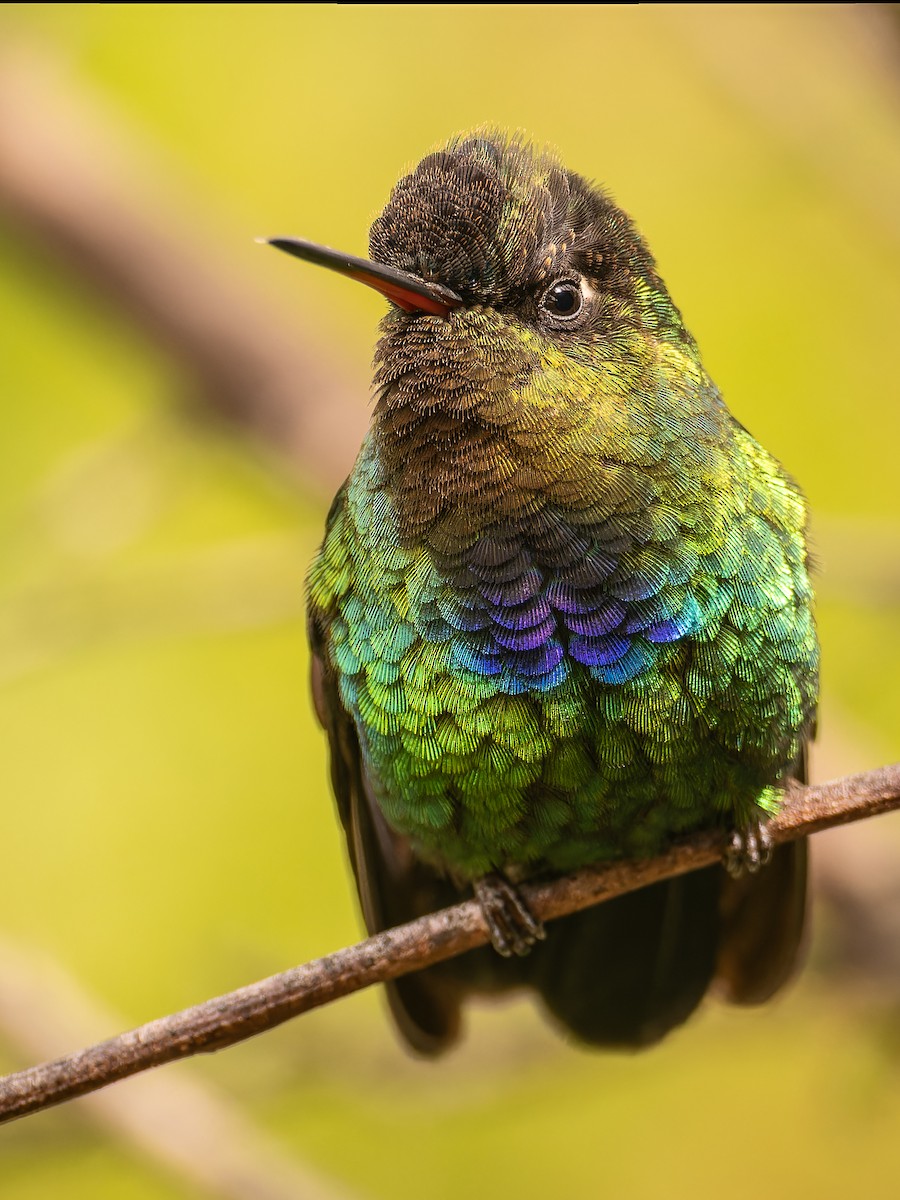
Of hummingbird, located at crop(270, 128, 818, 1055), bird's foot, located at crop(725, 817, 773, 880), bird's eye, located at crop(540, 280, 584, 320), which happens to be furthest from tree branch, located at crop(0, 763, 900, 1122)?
bird's eye, located at crop(540, 280, 584, 320)

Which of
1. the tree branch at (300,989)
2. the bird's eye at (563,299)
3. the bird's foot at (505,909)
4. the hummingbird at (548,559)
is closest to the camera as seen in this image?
the tree branch at (300,989)

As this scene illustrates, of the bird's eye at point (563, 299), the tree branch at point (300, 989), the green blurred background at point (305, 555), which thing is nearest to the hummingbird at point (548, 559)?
the bird's eye at point (563, 299)

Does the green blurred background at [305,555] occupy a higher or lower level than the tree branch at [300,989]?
higher

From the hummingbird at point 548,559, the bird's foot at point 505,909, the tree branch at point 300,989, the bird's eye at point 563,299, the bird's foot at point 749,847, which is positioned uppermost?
the bird's eye at point 563,299

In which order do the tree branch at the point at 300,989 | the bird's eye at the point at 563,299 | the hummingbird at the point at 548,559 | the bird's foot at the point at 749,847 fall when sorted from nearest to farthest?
1. the tree branch at the point at 300,989
2. the hummingbird at the point at 548,559
3. the bird's eye at the point at 563,299
4. the bird's foot at the point at 749,847

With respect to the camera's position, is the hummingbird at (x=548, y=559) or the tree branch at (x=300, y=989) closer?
the tree branch at (x=300, y=989)

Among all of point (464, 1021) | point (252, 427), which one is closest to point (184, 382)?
point (252, 427)

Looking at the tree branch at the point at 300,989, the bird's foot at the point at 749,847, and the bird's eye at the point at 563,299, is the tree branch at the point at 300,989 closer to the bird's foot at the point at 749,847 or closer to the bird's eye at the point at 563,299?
the bird's foot at the point at 749,847

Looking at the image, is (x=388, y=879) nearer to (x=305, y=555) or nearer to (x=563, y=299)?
(x=305, y=555)

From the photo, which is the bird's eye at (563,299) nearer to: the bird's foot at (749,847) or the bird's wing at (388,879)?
the bird's wing at (388,879)
